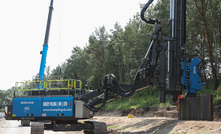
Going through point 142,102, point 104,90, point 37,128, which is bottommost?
point 142,102

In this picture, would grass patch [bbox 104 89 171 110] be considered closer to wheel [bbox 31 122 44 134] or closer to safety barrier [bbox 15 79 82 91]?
safety barrier [bbox 15 79 82 91]

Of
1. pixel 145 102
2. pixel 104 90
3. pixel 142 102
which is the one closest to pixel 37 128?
pixel 104 90

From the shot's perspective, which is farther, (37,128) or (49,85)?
(49,85)

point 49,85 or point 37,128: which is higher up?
point 49,85

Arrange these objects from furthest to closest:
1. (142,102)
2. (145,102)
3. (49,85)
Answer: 1. (142,102)
2. (145,102)
3. (49,85)

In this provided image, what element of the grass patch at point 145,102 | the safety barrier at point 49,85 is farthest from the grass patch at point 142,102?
the safety barrier at point 49,85

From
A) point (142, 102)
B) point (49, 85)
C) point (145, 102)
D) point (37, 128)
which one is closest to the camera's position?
point (37, 128)

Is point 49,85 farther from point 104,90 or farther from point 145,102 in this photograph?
point 145,102

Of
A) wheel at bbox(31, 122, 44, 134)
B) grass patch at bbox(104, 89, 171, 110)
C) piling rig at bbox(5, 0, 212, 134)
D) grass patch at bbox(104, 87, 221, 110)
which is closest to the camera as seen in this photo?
wheel at bbox(31, 122, 44, 134)

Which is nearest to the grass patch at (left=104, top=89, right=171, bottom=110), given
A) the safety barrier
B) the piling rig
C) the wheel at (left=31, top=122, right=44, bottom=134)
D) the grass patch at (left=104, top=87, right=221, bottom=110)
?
the grass patch at (left=104, top=87, right=221, bottom=110)

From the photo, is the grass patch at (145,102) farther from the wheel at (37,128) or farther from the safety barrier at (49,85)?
the wheel at (37,128)

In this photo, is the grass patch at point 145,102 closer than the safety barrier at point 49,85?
No

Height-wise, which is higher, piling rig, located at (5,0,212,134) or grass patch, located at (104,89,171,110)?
piling rig, located at (5,0,212,134)

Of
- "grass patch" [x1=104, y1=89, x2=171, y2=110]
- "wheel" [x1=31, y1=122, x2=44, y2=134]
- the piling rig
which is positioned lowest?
"grass patch" [x1=104, y1=89, x2=171, y2=110]
